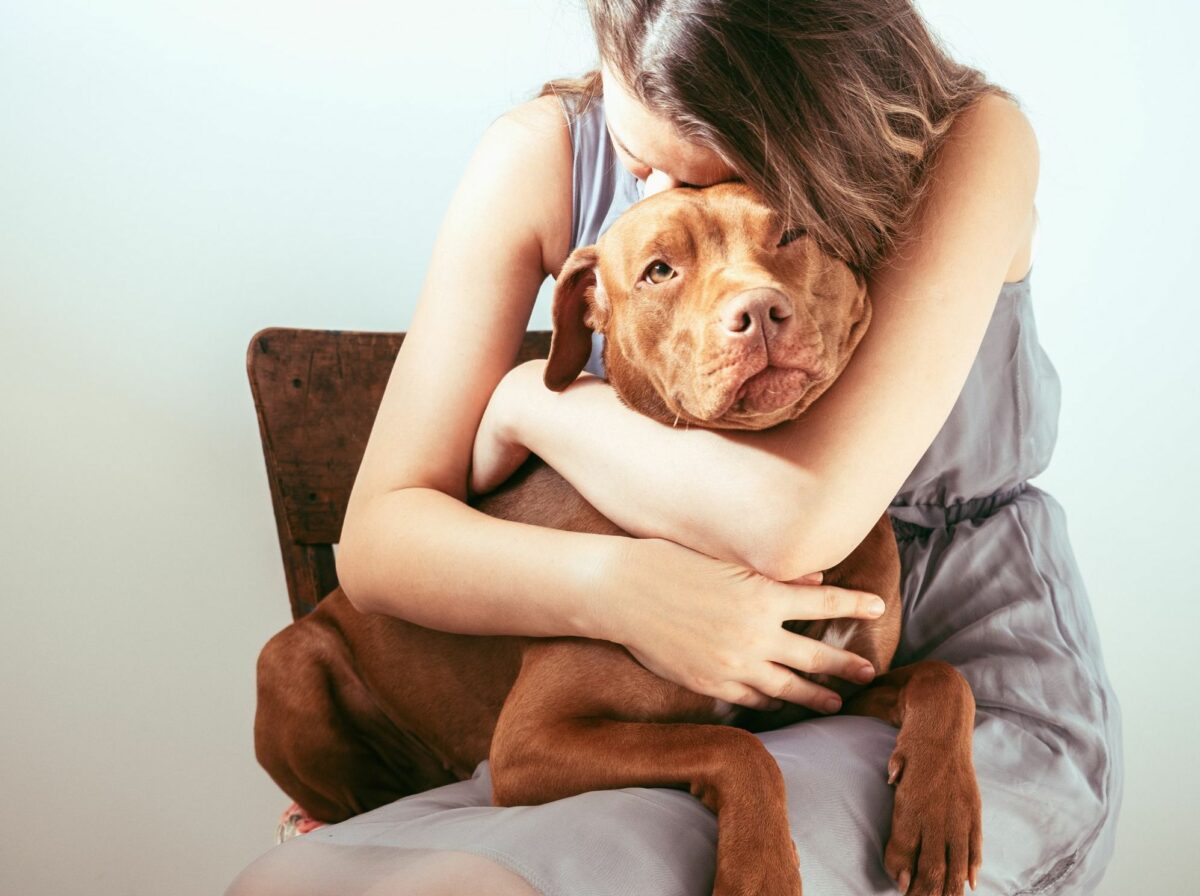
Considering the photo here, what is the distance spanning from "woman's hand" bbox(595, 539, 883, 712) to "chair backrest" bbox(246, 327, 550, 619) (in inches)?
47.4

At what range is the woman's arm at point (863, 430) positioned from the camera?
1.56 m

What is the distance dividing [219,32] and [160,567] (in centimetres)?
153

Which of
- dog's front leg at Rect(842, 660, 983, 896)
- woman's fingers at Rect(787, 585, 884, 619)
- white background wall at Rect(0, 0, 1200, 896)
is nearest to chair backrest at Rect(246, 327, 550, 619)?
white background wall at Rect(0, 0, 1200, 896)

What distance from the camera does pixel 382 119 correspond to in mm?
2961

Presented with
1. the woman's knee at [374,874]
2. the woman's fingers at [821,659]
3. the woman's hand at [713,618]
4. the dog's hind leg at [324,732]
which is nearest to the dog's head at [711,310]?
the woman's hand at [713,618]

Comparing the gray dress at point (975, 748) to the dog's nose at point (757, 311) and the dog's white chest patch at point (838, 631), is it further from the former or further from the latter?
the dog's nose at point (757, 311)

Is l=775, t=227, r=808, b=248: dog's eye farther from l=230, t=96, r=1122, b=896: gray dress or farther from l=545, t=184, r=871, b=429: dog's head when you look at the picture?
l=230, t=96, r=1122, b=896: gray dress

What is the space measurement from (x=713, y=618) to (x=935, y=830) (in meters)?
0.41

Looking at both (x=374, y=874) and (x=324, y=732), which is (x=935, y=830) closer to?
(x=374, y=874)

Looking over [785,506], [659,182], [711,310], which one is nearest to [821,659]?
[785,506]

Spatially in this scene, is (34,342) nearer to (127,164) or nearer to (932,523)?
(127,164)

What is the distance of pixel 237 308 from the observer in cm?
301

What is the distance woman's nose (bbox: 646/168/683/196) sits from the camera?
68.3 inches

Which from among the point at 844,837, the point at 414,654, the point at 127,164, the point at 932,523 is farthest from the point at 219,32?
the point at 844,837
